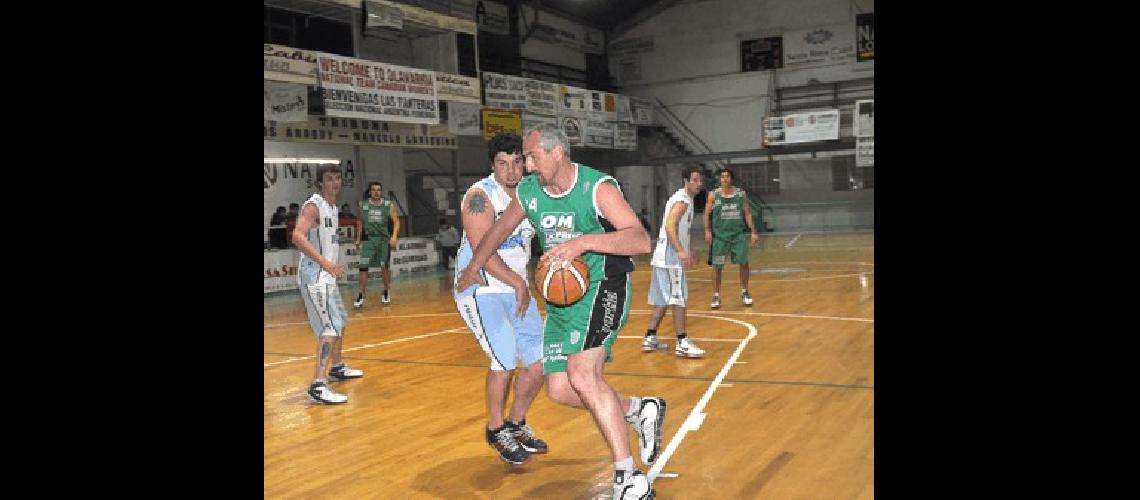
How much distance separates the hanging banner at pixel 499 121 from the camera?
21.7 meters

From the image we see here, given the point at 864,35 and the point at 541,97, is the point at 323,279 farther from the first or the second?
the point at 864,35

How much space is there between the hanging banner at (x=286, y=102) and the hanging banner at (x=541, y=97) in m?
8.22

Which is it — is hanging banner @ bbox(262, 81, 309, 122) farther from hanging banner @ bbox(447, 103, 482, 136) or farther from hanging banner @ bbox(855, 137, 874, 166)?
hanging banner @ bbox(855, 137, 874, 166)

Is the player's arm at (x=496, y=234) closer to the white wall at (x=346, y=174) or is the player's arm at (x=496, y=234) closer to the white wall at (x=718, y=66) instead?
the white wall at (x=346, y=174)

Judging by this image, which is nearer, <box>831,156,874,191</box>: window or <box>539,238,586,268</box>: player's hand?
<box>539,238,586,268</box>: player's hand

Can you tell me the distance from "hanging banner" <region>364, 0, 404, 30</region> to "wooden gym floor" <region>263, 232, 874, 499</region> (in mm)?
8945

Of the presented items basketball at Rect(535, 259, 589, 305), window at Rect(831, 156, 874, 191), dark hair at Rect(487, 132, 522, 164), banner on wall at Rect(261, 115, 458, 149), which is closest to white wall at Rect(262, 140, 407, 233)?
banner on wall at Rect(261, 115, 458, 149)

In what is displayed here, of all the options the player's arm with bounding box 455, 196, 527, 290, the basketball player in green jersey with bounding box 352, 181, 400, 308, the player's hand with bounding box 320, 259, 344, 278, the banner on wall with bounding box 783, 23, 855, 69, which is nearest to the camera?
the player's arm with bounding box 455, 196, 527, 290

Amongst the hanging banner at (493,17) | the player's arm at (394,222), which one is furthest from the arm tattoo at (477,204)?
the hanging banner at (493,17)

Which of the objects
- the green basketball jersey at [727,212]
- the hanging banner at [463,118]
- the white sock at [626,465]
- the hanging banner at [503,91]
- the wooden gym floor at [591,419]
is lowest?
the wooden gym floor at [591,419]

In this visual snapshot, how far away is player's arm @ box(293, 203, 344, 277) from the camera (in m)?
5.95
